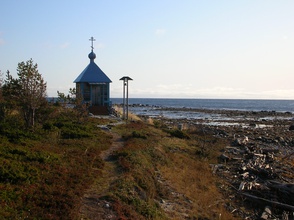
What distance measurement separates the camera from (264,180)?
1480cm

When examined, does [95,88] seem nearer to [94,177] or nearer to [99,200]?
[94,177]

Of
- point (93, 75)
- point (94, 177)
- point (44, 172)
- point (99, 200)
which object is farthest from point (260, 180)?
point (93, 75)

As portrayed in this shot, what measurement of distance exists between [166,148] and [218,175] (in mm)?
3680

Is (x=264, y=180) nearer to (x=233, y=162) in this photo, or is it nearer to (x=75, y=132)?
(x=233, y=162)

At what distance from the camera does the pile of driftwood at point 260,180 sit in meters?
12.0

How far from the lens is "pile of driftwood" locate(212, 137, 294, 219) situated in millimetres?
11984

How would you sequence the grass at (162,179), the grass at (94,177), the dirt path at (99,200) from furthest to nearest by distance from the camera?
the grass at (162,179)
the grass at (94,177)
the dirt path at (99,200)

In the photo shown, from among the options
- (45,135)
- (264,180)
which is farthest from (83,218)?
(264,180)

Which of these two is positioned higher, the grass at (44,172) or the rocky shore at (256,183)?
the grass at (44,172)

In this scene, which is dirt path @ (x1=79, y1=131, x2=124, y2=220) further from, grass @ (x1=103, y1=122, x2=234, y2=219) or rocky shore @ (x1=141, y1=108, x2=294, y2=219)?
rocky shore @ (x1=141, y1=108, x2=294, y2=219)

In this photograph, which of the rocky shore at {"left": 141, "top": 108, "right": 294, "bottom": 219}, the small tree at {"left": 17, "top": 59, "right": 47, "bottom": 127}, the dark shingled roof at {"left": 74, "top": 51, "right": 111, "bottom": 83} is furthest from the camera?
the dark shingled roof at {"left": 74, "top": 51, "right": 111, "bottom": 83}

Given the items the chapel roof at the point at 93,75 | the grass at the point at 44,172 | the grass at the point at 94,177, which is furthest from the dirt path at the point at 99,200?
the chapel roof at the point at 93,75

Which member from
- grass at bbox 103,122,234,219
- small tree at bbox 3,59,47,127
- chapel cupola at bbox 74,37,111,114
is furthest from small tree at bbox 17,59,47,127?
chapel cupola at bbox 74,37,111,114

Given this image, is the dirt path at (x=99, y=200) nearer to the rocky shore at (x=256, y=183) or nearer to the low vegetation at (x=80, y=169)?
the low vegetation at (x=80, y=169)
